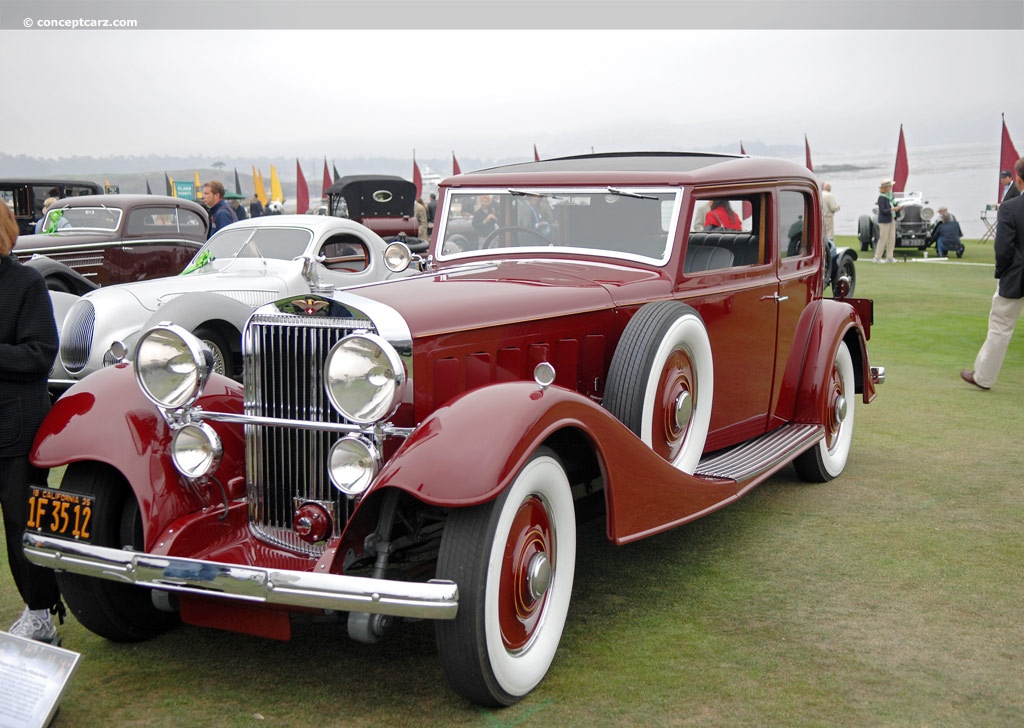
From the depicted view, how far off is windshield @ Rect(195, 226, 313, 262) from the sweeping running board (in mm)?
5126

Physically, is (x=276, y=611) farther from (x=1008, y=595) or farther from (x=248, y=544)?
(x=1008, y=595)

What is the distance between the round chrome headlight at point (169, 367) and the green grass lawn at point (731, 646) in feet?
3.06

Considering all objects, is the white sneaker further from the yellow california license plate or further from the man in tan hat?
the man in tan hat

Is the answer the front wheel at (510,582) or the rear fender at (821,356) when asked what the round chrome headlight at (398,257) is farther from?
the rear fender at (821,356)

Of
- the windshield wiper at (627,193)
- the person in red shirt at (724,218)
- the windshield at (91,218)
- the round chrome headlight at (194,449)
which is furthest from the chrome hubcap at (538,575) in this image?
the windshield at (91,218)

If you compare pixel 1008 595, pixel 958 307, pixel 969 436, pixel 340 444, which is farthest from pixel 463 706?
pixel 958 307

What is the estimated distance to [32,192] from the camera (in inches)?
653

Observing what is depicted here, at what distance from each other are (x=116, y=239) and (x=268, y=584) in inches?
328

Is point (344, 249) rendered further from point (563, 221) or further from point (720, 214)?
point (563, 221)

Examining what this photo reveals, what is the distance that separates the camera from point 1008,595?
3789 mm

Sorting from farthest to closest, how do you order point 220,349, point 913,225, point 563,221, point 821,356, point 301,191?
point 301,191
point 913,225
point 220,349
point 821,356
point 563,221

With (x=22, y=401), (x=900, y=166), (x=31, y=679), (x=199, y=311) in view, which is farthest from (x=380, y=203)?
(x=900, y=166)

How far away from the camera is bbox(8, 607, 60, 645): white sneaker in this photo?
3.31 m

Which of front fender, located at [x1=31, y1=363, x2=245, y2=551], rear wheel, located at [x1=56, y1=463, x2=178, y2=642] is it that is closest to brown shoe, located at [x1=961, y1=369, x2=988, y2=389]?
front fender, located at [x1=31, y1=363, x2=245, y2=551]
